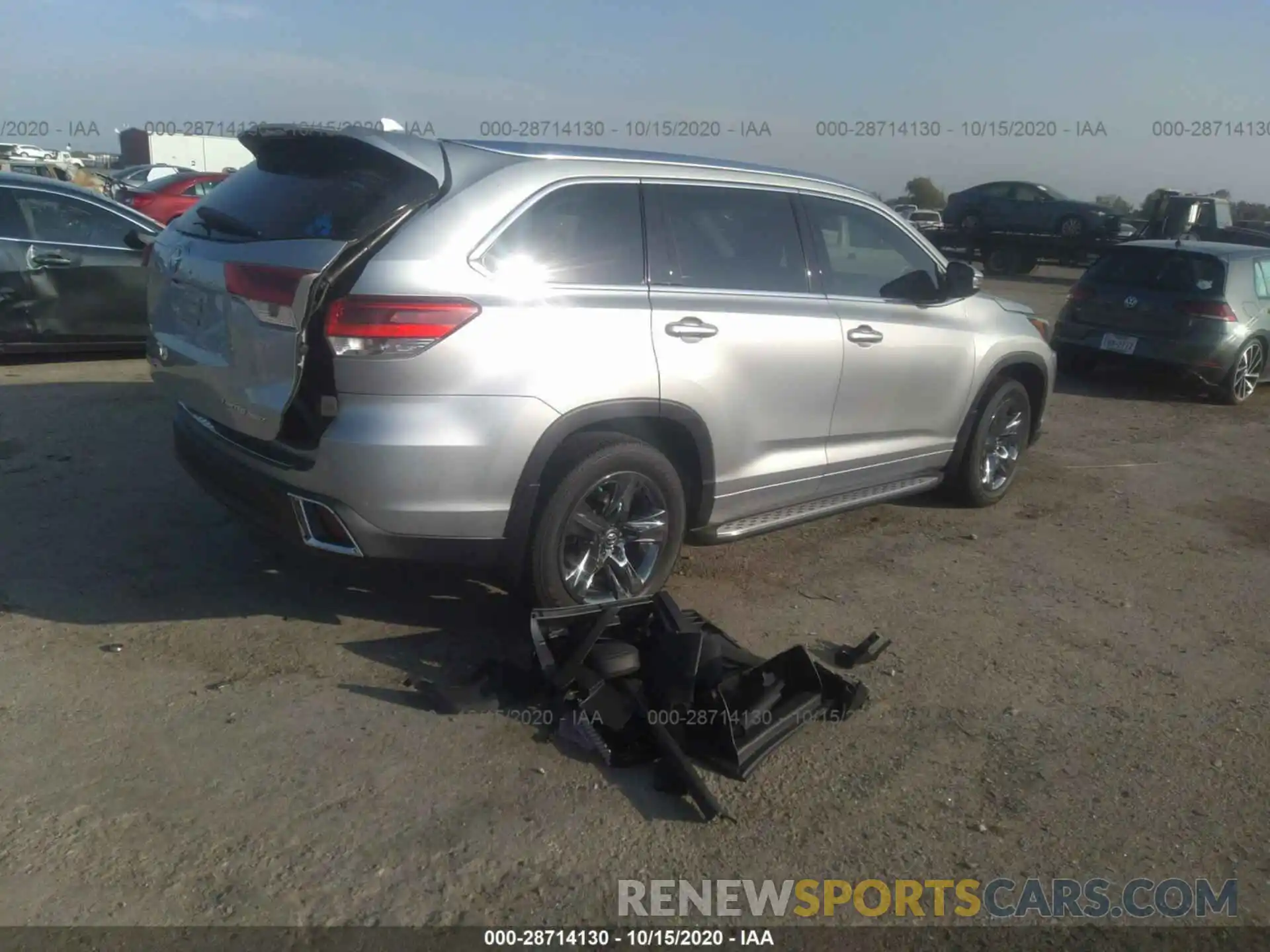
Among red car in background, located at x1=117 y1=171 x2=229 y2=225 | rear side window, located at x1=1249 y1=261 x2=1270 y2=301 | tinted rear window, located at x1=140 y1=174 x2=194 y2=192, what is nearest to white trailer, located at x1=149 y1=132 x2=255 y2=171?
tinted rear window, located at x1=140 y1=174 x2=194 y2=192

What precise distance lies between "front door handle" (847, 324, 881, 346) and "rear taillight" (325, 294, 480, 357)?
225cm

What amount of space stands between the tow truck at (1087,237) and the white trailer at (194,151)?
2940 cm

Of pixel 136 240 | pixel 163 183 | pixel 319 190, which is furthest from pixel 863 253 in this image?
pixel 163 183

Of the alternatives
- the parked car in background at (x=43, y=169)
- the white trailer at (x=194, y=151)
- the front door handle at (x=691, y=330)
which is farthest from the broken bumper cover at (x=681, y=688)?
the white trailer at (x=194, y=151)

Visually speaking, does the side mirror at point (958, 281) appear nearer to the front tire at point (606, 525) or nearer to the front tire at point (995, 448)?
the front tire at point (995, 448)

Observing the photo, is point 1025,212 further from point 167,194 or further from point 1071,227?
point 167,194

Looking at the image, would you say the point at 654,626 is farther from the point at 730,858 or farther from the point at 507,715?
the point at 730,858

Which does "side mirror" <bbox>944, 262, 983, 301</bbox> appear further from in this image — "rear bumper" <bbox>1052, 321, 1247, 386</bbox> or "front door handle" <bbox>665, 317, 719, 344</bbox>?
"rear bumper" <bbox>1052, 321, 1247, 386</bbox>

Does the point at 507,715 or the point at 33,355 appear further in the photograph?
the point at 33,355

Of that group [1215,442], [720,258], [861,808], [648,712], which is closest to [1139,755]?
[861,808]

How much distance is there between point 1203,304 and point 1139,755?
774 cm

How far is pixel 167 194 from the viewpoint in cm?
1792

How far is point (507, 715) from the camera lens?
386 centimetres

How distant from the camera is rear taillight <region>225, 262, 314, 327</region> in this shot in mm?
3787
